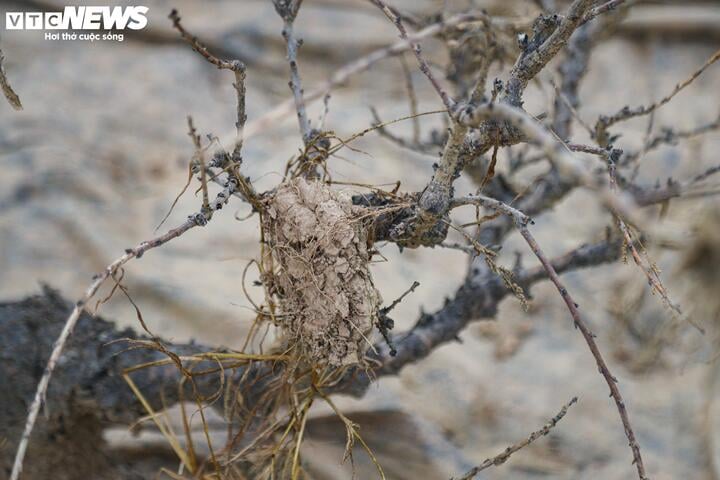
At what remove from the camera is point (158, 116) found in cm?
329

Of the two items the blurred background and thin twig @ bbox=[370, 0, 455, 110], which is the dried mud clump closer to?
thin twig @ bbox=[370, 0, 455, 110]

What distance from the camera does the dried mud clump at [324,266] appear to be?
1122 millimetres

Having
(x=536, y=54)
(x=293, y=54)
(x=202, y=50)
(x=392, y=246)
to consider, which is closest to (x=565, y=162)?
(x=536, y=54)

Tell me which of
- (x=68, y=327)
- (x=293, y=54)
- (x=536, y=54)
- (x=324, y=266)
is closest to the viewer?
(x=68, y=327)

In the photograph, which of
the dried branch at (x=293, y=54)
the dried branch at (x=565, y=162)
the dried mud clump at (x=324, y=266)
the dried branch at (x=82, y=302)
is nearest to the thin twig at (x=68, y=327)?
the dried branch at (x=82, y=302)

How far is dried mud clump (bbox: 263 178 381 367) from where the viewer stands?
3.68ft

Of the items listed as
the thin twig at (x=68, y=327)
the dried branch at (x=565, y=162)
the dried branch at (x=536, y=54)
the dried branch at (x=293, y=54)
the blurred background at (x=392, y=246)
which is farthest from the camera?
the blurred background at (x=392, y=246)

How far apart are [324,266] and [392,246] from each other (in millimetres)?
1654

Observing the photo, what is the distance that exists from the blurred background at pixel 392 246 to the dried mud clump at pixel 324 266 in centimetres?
46

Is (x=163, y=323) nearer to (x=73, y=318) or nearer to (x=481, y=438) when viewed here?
(x=481, y=438)

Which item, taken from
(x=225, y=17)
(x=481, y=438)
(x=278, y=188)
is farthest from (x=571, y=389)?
(x=225, y=17)

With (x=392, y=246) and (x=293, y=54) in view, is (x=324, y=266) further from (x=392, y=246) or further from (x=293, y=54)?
(x=392, y=246)

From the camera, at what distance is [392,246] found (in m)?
2.77

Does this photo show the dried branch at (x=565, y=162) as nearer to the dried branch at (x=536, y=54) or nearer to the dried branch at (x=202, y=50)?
the dried branch at (x=536, y=54)
